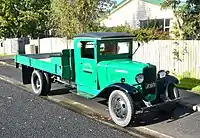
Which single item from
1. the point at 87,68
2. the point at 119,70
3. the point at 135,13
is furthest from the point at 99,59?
the point at 135,13

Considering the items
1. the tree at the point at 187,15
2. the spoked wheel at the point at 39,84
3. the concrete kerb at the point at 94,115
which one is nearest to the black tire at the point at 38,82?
the spoked wheel at the point at 39,84

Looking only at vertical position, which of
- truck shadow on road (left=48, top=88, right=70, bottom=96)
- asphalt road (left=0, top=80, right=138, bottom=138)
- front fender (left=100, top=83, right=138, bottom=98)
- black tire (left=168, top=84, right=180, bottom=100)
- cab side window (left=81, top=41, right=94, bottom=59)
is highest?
cab side window (left=81, top=41, right=94, bottom=59)

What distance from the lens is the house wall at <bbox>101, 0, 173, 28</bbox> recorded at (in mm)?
27438

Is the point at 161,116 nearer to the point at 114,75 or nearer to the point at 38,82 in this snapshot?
the point at 114,75

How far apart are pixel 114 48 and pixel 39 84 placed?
3.42 meters

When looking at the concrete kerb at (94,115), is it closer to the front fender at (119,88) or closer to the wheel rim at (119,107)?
the wheel rim at (119,107)

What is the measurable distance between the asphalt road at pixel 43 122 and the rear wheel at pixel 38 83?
61cm

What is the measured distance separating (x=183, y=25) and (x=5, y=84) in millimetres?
8613

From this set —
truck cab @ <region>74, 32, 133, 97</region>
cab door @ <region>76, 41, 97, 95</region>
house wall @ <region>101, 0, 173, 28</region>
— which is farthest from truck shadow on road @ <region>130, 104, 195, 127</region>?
house wall @ <region>101, 0, 173, 28</region>

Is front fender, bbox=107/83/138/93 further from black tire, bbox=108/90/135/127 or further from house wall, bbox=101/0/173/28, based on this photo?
house wall, bbox=101/0/173/28

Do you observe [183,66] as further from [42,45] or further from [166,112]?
[42,45]

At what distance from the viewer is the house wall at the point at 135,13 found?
90.0 ft

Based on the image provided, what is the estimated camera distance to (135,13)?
29500 millimetres

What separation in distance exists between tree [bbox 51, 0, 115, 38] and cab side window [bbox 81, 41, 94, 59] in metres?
11.0
